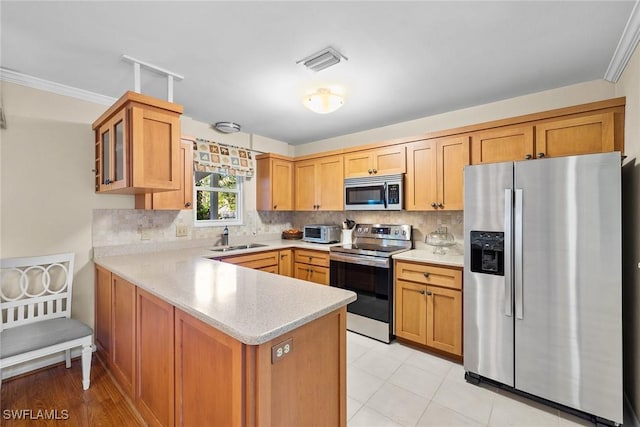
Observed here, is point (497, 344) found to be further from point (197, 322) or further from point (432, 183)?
point (197, 322)

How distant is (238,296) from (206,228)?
7.67 ft

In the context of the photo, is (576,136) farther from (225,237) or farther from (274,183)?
(225,237)

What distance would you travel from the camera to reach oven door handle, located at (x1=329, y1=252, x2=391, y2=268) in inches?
109

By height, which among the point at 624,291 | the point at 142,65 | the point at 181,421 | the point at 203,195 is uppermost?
the point at 142,65

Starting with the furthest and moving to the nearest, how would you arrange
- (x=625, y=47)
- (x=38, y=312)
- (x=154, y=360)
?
(x=38, y=312)
(x=625, y=47)
(x=154, y=360)

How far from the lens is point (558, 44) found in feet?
5.94

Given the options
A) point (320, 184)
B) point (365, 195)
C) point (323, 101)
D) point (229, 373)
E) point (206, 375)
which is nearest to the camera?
point (229, 373)

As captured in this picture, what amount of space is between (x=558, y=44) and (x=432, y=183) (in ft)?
4.53

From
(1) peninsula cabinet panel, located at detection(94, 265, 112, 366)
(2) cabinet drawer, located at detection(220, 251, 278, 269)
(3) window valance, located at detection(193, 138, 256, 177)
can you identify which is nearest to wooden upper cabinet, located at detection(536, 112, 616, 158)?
(2) cabinet drawer, located at detection(220, 251, 278, 269)

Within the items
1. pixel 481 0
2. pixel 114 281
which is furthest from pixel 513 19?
pixel 114 281

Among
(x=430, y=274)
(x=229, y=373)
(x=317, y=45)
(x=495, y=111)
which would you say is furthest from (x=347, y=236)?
(x=229, y=373)

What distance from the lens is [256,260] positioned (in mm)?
3223

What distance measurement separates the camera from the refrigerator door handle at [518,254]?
1.93m

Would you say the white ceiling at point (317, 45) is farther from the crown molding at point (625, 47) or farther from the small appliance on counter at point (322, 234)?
the small appliance on counter at point (322, 234)
